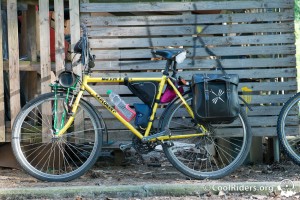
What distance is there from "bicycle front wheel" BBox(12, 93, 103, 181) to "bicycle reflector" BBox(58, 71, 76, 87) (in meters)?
0.13

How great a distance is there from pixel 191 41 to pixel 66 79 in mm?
1581

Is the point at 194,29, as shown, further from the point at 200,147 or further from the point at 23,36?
the point at 23,36

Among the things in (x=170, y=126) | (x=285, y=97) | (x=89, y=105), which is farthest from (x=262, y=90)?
(x=89, y=105)

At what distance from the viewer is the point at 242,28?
6.50 m

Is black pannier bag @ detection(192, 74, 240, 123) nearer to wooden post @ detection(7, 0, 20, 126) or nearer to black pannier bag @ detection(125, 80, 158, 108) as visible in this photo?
black pannier bag @ detection(125, 80, 158, 108)

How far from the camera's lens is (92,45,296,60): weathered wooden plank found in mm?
6461

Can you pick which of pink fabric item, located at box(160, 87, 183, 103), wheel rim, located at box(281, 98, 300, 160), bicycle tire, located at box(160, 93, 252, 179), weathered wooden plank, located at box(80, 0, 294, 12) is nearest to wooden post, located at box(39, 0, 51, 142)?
weathered wooden plank, located at box(80, 0, 294, 12)

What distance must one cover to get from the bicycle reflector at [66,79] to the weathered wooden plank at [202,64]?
69 cm

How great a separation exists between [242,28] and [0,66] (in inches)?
111

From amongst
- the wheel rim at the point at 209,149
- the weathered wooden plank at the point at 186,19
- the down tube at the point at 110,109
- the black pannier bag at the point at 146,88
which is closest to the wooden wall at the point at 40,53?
the weathered wooden plank at the point at 186,19

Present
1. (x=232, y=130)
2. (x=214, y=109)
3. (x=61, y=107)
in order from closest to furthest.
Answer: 1. (x=214, y=109)
2. (x=61, y=107)
3. (x=232, y=130)

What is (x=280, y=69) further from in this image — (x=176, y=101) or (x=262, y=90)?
(x=176, y=101)

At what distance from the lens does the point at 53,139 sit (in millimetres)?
5777

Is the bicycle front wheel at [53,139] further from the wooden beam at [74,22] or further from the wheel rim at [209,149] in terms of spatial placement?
the wheel rim at [209,149]
